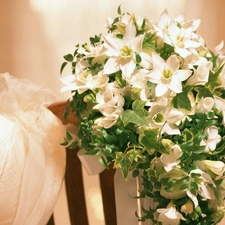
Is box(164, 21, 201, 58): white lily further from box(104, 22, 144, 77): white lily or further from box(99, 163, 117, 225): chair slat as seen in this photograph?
box(99, 163, 117, 225): chair slat

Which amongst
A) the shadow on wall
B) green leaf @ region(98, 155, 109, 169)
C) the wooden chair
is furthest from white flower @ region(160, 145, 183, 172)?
the shadow on wall

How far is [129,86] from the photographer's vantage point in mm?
631

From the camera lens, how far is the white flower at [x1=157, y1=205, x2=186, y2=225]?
0.61 m

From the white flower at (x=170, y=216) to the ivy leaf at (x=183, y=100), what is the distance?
17 centimetres

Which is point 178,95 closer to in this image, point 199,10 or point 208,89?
point 208,89

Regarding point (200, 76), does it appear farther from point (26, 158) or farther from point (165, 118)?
point (26, 158)

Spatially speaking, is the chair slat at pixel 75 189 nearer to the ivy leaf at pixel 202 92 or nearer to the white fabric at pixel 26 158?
the white fabric at pixel 26 158

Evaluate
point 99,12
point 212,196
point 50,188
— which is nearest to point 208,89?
point 212,196

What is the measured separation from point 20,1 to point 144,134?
2.98 ft

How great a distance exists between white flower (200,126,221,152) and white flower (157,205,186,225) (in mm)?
112

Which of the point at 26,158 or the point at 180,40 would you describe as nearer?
the point at 180,40

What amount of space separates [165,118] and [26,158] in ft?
1.01

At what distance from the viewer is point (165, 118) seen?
1.98 feet

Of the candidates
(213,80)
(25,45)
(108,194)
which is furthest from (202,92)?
(25,45)
